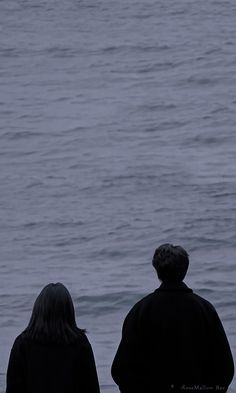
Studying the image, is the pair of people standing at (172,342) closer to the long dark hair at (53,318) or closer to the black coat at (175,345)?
the black coat at (175,345)

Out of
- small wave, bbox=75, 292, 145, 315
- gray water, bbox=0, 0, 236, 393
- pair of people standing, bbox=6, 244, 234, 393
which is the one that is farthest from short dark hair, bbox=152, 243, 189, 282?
small wave, bbox=75, 292, 145, 315

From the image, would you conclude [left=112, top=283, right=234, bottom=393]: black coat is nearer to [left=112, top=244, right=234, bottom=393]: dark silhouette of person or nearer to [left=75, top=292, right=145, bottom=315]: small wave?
[left=112, top=244, right=234, bottom=393]: dark silhouette of person

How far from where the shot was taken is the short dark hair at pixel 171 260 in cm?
388

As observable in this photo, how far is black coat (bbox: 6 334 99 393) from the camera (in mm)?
3695

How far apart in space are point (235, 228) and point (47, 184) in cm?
351

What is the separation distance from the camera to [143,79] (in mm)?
21656

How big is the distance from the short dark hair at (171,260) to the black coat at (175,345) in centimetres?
8

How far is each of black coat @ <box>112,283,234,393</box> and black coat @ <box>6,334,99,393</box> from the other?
0.28 meters

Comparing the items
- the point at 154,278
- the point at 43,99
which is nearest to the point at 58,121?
the point at 43,99

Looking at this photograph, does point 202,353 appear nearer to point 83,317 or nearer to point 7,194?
point 83,317

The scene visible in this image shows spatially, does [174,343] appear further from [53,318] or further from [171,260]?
[53,318]

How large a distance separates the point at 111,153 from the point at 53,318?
13.3m

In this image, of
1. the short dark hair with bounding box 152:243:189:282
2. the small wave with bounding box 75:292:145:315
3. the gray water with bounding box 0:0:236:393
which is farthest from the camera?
the gray water with bounding box 0:0:236:393

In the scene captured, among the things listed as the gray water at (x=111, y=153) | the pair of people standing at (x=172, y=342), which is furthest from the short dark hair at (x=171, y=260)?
the gray water at (x=111, y=153)
